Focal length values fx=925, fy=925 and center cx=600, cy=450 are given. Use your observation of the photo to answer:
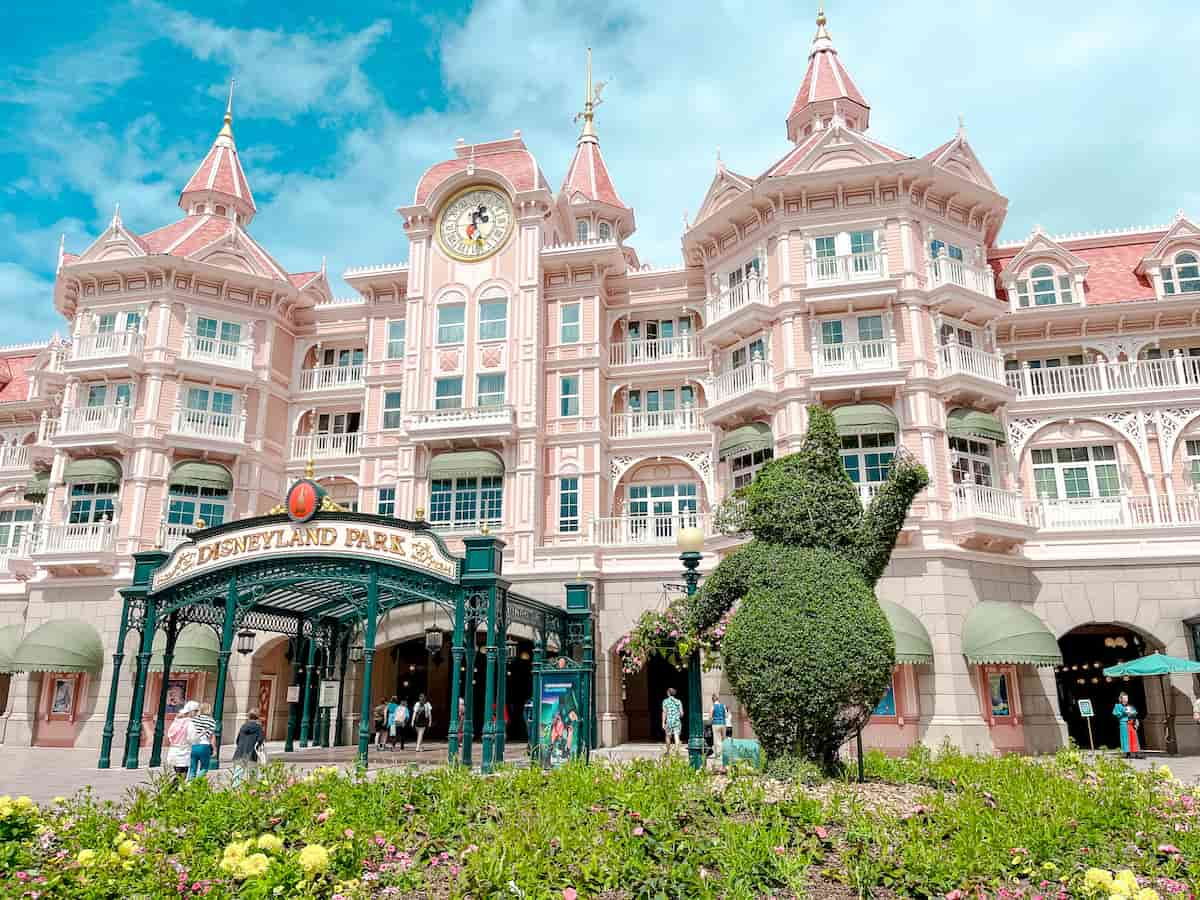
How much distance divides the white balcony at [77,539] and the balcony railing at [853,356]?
23.0 m

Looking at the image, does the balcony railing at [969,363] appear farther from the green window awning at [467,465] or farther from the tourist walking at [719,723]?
the green window awning at [467,465]

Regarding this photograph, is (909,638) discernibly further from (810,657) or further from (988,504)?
(810,657)

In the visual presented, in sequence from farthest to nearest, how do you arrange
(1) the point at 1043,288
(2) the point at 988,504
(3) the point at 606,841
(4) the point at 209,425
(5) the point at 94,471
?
(4) the point at 209,425 → (5) the point at 94,471 → (1) the point at 1043,288 → (2) the point at 988,504 → (3) the point at 606,841

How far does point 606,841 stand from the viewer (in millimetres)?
8312

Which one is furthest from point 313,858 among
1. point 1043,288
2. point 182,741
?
point 1043,288

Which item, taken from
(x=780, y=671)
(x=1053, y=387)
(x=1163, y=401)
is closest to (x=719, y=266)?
(x=1053, y=387)

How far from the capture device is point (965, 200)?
28719 millimetres

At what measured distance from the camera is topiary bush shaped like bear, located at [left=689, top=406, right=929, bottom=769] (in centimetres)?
1117

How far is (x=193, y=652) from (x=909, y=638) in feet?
68.8

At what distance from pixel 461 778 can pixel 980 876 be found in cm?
591

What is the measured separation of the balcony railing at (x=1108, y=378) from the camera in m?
27.4

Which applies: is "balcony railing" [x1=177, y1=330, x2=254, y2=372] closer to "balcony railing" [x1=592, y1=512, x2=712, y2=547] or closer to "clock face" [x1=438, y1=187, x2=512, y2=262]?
"clock face" [x1=438, y1=187, x2=512, y2=262]

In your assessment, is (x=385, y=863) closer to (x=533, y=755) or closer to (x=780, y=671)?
(x=780, y=671)

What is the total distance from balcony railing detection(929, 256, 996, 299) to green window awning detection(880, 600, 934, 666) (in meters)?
9.63
